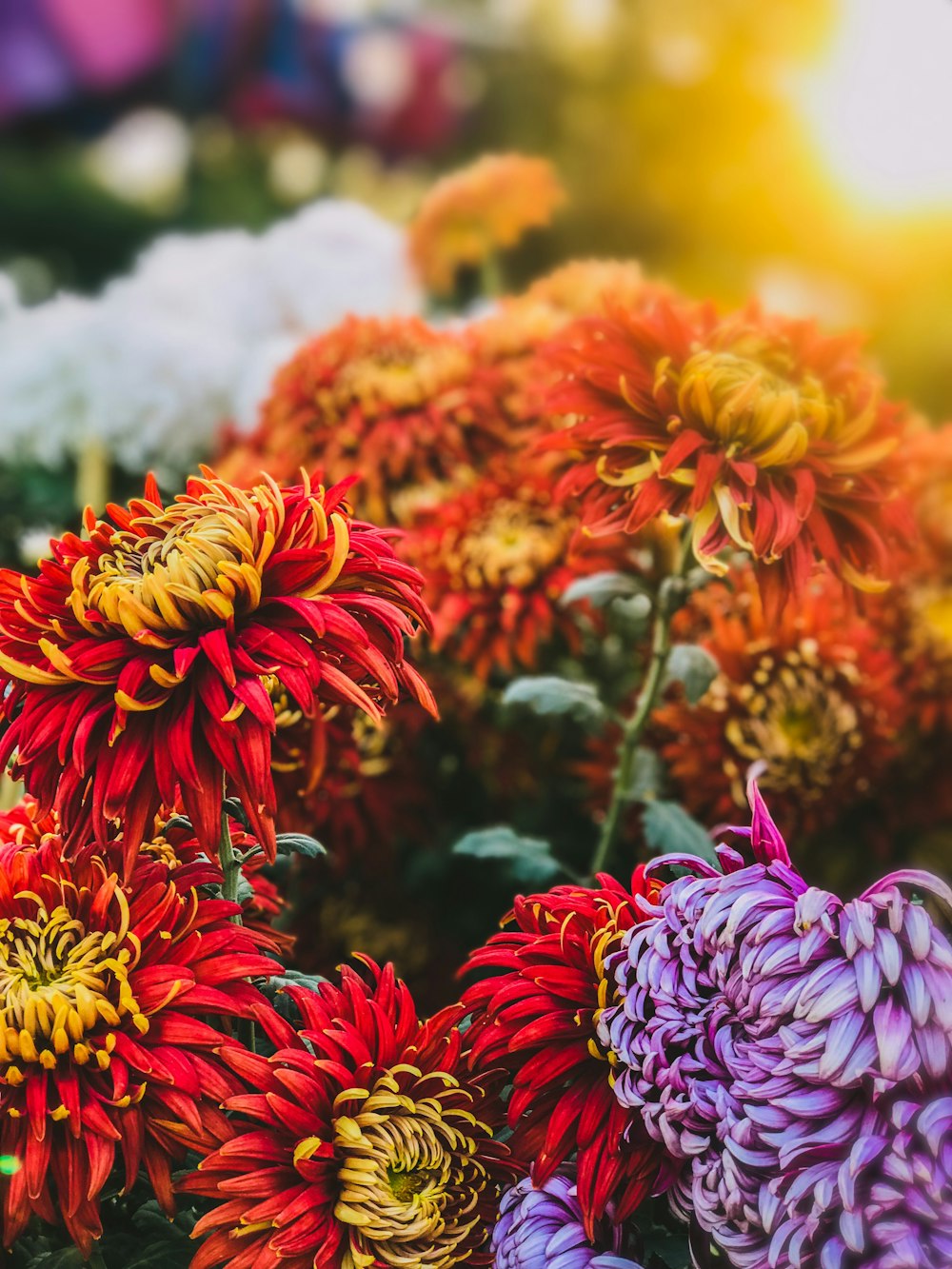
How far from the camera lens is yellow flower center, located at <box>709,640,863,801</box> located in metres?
0.57

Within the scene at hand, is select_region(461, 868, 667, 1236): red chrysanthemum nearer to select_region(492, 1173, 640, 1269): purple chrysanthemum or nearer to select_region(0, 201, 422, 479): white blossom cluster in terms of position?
select_region(492, 1173, 640, 1269): purple chrysanthemum

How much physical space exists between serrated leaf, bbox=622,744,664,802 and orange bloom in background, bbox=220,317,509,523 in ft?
0.64

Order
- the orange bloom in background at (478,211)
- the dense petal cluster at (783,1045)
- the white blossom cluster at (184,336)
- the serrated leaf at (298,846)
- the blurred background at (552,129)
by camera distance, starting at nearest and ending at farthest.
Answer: the dense petal cluster at (783,1045) → the serrated leaf at (298,846) → the white blossom cluster at (184,336) → the orange bloom in background at (478,211) → the blurred background at (552,129)

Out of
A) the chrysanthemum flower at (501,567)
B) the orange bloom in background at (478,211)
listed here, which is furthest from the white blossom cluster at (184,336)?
the chrysanthemum flower at (501,567)

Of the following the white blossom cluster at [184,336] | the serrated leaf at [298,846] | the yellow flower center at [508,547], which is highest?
the white blossom cluster at [184,336]

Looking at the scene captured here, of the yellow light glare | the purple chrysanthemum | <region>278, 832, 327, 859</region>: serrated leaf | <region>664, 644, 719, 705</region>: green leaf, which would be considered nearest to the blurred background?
the yellow light glare

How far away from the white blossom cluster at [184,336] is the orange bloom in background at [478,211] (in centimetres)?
3

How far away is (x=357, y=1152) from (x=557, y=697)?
245 millimetres

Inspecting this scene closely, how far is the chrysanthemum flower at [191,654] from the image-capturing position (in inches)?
12.6

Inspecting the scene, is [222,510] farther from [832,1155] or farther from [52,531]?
[52,531]

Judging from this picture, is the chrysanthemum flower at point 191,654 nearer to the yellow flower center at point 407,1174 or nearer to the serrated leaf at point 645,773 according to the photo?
the yellow flower center at point 407,1174

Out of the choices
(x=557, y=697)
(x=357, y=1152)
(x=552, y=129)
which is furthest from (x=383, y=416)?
(x=552, y=129)

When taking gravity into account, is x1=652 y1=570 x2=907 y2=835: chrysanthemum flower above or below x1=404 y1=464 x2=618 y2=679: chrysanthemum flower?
below

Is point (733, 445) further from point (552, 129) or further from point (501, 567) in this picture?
point (552, 129)
